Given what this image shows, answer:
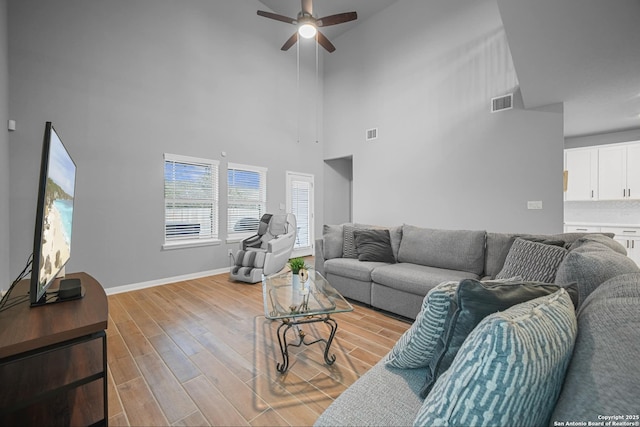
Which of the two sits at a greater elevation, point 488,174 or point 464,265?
point 488,174

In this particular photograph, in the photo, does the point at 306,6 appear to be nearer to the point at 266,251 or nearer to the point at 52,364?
the point at 266,251

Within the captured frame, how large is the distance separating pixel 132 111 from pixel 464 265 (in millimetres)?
4847

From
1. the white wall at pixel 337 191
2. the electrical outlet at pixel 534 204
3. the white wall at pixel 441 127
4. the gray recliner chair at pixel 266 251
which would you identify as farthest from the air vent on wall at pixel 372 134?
the electrical outlet at pixel 534 204

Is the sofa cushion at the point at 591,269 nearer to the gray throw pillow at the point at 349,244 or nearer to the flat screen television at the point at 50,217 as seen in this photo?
the flat screen television at the point at 50,217

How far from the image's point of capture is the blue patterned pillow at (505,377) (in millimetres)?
493

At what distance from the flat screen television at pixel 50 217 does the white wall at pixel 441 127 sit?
489 centimetres

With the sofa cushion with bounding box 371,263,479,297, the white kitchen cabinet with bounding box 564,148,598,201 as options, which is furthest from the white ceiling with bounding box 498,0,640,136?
the sofa cushion with bounding box 371,263,479,297

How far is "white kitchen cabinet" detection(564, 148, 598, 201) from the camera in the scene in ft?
16.2

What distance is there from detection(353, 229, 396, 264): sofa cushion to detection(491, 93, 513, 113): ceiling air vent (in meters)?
2.86

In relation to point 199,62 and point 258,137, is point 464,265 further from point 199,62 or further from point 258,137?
point 199,62

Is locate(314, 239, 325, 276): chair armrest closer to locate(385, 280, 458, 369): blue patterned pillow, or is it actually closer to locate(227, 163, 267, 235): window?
locate(227, 163, 267, 235): window

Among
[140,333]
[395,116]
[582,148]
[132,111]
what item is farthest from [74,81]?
[582,148]

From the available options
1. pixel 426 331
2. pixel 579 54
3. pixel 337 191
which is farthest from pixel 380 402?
pixel 337 191

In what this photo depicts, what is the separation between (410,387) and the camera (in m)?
0.97
